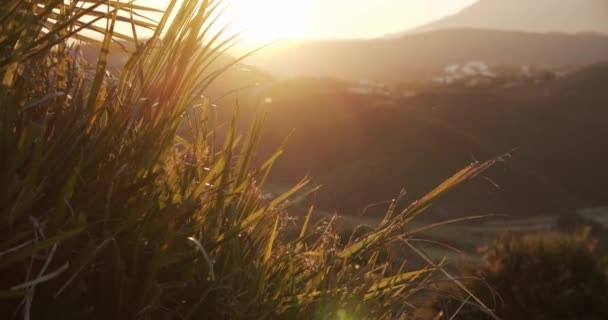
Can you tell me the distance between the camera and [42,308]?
1.45m

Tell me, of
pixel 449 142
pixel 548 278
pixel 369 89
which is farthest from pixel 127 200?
pixel 369 89

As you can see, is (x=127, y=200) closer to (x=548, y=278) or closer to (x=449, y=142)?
(x=548, y=278)

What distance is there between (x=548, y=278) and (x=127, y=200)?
6478 millimetres

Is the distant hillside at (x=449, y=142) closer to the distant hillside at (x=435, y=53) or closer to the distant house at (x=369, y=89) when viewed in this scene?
the distant house at (x=369, y=89)

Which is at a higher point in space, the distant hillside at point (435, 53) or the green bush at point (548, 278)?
the green bush at point (548, 278)

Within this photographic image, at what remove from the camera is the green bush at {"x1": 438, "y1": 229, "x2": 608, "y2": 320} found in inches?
275

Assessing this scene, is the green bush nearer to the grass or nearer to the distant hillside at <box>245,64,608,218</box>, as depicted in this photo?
the grass

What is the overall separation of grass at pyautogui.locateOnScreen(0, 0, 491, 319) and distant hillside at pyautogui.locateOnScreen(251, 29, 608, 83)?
368ft

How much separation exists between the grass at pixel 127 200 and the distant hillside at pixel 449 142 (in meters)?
32.9

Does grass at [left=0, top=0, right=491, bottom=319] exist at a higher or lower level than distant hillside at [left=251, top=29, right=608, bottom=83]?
higher

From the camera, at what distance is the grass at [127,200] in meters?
1.44

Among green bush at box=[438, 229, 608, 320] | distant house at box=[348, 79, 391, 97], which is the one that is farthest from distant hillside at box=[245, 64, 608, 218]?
green bush at box=[438, 229, 608, 320]

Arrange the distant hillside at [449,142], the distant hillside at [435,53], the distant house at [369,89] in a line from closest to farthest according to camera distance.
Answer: the distant hillside at [449,142], the distant house at [369,89], the distant hillside at [435,53]

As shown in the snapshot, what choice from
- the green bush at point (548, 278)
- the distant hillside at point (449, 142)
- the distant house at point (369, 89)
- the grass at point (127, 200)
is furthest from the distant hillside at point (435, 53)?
the grass at point (127, 200)
